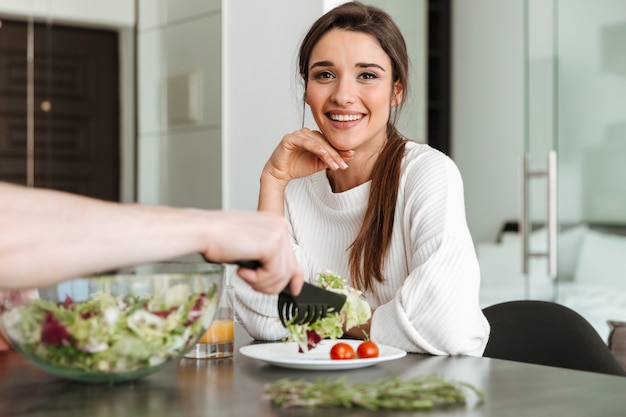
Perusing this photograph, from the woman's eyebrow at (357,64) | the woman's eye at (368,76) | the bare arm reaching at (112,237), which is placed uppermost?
Result: the woman's eyebrow at (357,64)

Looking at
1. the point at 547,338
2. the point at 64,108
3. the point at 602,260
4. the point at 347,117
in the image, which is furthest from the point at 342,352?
the point at 64,108

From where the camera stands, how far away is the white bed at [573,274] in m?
3.43

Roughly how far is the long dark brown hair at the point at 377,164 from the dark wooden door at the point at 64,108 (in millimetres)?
2350

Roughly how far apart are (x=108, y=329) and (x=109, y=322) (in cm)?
1

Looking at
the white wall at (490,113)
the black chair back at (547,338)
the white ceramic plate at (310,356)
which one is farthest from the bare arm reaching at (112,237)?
the white wall at (490,113)

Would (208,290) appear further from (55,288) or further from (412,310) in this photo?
(412,310)

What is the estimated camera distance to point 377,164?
2.12m

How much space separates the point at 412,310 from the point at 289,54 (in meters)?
1.88

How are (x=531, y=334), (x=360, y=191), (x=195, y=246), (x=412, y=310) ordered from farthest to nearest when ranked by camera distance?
(x=360, y=191) < (x=531, y=334) < (x=412, y=310) < (x=195, y=246)

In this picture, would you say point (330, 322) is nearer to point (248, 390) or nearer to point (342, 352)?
point (342, 352)

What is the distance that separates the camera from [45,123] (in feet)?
14.2

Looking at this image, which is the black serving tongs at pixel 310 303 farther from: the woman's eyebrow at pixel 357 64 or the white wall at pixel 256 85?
the white wall at pixel 256 85

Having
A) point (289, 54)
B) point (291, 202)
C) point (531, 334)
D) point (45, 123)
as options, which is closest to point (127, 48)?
point (45, 123)

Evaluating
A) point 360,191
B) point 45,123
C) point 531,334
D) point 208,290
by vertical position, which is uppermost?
point 45,123
